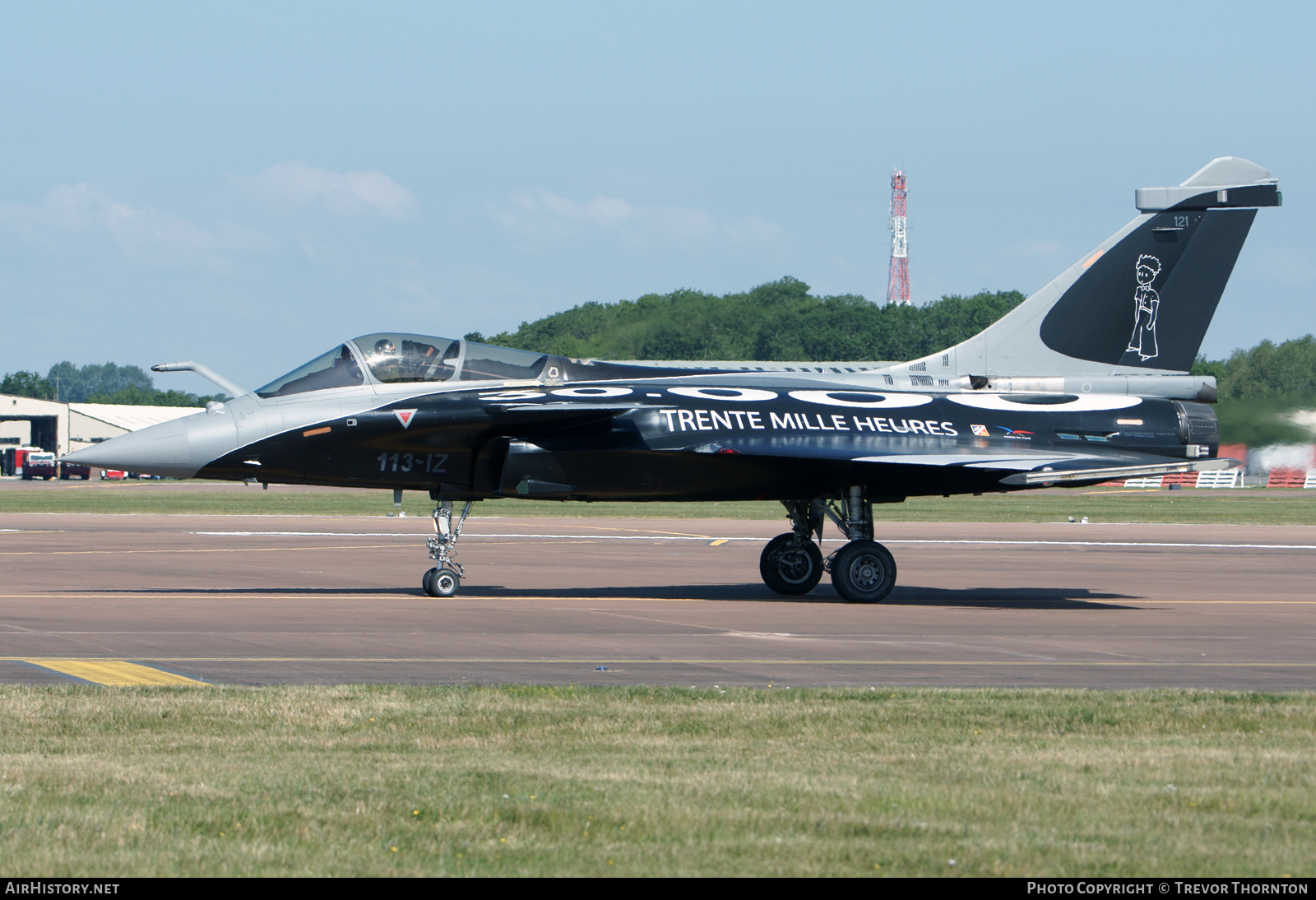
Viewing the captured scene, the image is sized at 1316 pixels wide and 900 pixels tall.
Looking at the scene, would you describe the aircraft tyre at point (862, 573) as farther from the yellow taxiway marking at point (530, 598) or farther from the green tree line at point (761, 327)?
the green tree line at point (761, 327)

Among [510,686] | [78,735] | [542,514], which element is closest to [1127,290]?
[510,686]

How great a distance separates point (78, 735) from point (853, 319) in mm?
59691

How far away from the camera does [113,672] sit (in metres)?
11.5

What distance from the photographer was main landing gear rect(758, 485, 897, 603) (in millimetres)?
18453

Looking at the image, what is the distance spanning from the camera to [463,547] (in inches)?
1147

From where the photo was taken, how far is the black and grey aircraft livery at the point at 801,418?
57.0 ft

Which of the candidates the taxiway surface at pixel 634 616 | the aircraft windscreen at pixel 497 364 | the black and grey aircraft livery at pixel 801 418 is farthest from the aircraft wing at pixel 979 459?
the aircraft windscreen at pixel 497 364

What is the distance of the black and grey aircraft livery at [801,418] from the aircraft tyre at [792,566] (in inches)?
1.1

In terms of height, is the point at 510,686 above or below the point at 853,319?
below

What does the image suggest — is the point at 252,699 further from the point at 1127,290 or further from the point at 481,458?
the point at 1127,290

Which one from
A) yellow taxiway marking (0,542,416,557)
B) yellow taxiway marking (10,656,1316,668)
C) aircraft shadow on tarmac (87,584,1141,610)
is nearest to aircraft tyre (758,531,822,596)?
aircraft shadow on tarmac (87,584,1141,610)

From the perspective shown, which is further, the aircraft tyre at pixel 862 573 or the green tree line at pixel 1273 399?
the green tree line at pixel 1273 399

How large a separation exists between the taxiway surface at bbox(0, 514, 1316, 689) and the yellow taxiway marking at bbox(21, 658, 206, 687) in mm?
50
